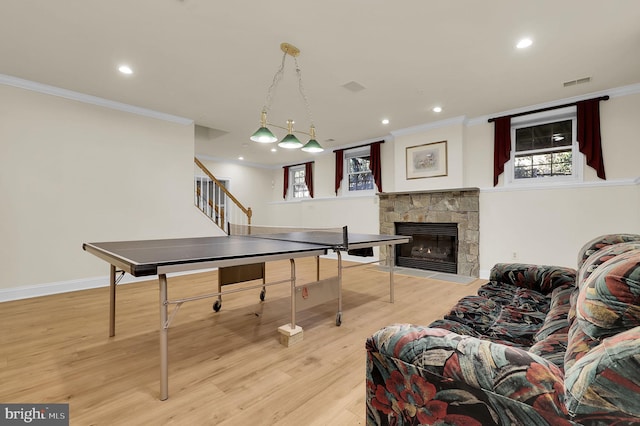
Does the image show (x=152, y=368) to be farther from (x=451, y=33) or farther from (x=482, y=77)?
(x=482, y=77)

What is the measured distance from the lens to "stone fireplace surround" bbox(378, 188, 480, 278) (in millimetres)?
4973

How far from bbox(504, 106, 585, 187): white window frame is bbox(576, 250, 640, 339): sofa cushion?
174 inches

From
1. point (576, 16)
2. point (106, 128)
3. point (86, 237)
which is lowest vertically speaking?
point (86, 237)

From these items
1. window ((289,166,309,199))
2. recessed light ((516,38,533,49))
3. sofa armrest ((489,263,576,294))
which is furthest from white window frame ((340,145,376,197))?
sofa armrest ((489,263,576,294))

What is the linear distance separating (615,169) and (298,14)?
468cm

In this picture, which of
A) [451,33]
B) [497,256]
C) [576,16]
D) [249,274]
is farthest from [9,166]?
[497,256]

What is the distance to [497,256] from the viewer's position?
189 inches

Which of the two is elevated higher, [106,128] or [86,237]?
[106,128]

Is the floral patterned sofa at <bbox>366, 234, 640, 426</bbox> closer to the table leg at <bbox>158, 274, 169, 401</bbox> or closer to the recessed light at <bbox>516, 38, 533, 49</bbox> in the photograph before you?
the table leg at <bbox>158, 274, 169, 401</bbox>

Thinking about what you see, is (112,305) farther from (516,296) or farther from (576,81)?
(576,81)

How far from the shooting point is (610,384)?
2.08ft

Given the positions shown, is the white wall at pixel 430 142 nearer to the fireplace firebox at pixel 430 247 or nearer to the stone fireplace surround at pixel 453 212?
the stone fireplace surround at pixel 453 212

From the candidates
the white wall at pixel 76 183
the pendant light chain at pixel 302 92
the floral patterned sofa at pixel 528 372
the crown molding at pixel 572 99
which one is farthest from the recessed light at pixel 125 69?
the crown molding at pixel 572 99

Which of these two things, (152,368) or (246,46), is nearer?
(152,368)
